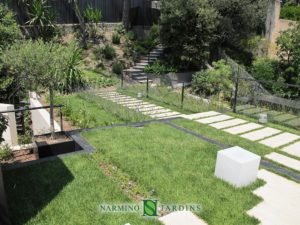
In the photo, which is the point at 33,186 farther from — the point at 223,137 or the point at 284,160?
the point at 284,160

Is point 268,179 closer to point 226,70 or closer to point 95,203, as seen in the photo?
point 95,203

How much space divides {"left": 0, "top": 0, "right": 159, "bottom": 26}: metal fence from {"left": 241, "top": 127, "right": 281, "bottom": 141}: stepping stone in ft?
43.1

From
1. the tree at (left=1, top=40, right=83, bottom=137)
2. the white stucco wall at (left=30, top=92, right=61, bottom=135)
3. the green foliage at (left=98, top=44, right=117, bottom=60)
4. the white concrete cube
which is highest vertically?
the tree at (left=1, top=40, right=83, bottom=137)

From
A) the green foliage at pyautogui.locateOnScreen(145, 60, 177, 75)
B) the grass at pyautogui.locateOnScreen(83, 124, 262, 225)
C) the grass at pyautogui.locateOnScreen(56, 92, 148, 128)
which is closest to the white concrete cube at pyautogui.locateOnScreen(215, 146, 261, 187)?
the grass at pyautogui.locateOnScreen(83, 124, 262, 225)

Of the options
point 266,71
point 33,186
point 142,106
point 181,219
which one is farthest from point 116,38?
point 181,219

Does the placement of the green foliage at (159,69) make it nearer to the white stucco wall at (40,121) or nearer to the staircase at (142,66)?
the staircase at (142,66)

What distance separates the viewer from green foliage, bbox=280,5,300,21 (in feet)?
59.3

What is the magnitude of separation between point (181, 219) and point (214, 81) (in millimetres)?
10629


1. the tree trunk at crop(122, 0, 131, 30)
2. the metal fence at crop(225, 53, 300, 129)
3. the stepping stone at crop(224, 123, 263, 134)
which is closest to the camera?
the stepping stone at crop(224, 123, 263, 134)

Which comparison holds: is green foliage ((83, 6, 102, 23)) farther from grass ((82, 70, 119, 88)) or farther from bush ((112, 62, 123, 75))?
grass ((82, 70, 119, 88))

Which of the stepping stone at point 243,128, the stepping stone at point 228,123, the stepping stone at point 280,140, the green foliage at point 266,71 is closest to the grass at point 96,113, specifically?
the stepping stone at point 228,123

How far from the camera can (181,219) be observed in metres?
3.40

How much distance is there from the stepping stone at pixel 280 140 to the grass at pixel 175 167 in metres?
1.26

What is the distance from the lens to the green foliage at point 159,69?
51.1ft
